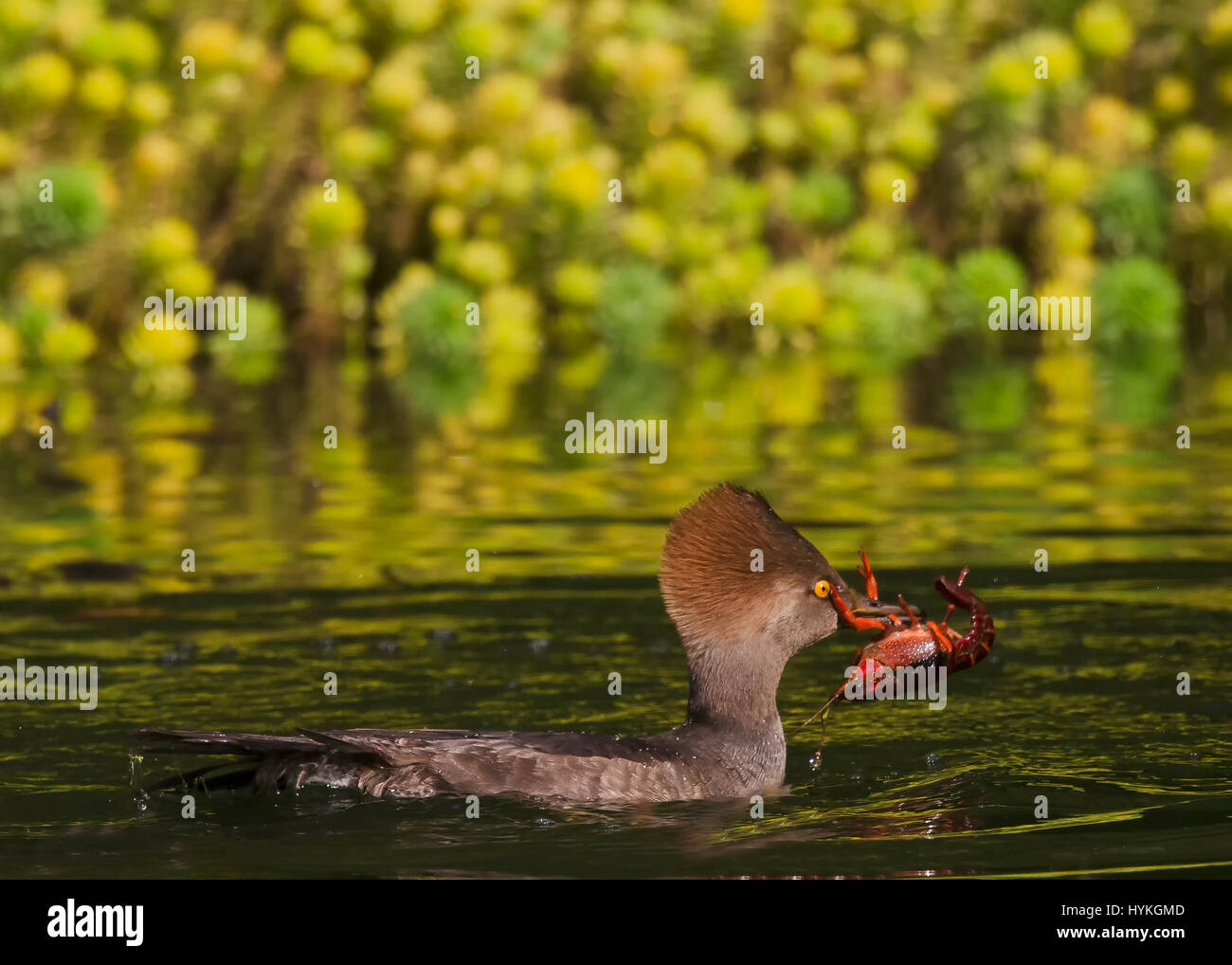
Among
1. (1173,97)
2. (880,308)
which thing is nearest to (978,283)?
(880,308)

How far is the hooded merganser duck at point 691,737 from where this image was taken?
6.22m

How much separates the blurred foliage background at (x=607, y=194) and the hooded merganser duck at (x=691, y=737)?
8.84 metres

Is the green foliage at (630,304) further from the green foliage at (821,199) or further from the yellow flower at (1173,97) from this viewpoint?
the yellow flower at (1173,97)

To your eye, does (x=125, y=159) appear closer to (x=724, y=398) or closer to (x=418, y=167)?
(x=418, y=167)

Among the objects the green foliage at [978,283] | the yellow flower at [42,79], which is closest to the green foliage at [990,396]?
the green foliage at [978,283]

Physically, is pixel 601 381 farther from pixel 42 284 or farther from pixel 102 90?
pixel 102 90

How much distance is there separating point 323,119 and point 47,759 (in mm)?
11607

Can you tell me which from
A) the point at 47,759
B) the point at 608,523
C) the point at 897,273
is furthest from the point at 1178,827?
the point at 897,273

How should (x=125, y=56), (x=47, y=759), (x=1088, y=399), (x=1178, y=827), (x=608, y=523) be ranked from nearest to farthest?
(x=1178, y=827) < (x=47, y=759) < (x=608, y=523) < (x=1088, y=399) < (x=125, y=56)

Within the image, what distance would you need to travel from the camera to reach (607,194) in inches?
697

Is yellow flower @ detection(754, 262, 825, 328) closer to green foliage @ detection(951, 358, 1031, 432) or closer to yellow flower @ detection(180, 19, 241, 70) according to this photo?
green foliage @ detection(951, 358, 1031, 432)

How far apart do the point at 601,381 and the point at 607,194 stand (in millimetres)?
2481

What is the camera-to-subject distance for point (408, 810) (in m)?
6.17
